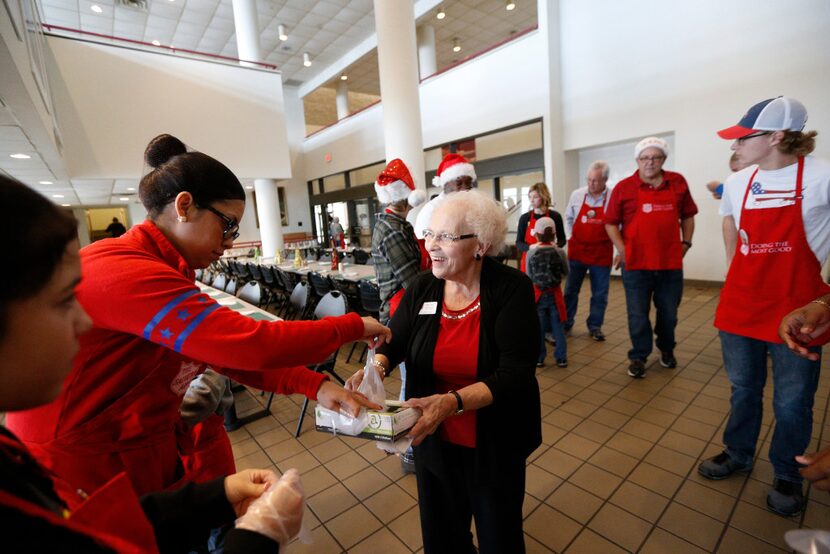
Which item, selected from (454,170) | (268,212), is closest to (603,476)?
(454,170)

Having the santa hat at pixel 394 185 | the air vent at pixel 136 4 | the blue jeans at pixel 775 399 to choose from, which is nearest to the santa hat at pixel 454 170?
the santa hat at pixel 394 185

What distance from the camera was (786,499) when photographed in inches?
75.5

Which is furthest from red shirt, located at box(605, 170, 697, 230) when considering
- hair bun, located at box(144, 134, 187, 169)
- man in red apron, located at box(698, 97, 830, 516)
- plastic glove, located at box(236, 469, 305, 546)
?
plastic glove, located at box(236, 469, 305, 546)

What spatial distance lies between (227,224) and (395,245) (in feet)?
4.28

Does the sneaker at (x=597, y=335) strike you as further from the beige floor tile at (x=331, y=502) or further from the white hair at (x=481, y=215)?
the white hair at (x=481, y=215)

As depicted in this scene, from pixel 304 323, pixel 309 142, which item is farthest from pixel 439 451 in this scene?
pixel 309 142

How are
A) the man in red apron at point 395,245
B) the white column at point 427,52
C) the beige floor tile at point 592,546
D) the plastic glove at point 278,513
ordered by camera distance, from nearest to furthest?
the plastic glove at point 278,513, the beige floor tile at point 592,546, the man in red apron at point 395,245, the white column at point 427,52

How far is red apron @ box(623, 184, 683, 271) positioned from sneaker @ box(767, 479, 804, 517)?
170 centimetres

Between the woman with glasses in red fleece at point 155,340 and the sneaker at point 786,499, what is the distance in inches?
86.3

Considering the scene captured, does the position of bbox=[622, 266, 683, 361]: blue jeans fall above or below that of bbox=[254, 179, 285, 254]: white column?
below

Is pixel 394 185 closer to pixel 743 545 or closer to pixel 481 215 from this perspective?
pixel 481 215

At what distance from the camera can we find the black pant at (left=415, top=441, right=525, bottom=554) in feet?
4.41

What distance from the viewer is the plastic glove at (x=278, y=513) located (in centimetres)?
73

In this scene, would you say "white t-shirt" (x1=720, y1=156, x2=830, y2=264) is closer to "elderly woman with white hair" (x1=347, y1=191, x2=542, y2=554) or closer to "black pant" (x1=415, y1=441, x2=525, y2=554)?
"elderly woman with white hair" (x1=347, y1=191, x2=542, y2=554)
